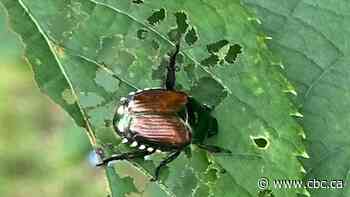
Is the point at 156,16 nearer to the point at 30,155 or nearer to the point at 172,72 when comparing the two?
the point at 172,72

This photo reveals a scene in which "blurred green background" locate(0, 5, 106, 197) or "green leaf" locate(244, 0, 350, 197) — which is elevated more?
"green leaf" locate(244, 0, 350, 197)

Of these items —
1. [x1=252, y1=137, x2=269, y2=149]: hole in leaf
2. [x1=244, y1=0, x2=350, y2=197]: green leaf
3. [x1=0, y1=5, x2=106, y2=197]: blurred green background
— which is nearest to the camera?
[x1=252, y1=137, x2=269, y2=149]: hole in leaf

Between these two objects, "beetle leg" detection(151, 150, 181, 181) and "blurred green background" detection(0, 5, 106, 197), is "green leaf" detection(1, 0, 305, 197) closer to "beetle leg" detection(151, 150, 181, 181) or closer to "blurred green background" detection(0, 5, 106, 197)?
"beetle leg" detection(151, 150, 181, 181)

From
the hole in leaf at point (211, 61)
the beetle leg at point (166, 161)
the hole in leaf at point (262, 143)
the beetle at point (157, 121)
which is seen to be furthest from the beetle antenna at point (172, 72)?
the hole in leaf at point (262, 143)

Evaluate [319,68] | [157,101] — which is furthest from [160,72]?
[319,68]

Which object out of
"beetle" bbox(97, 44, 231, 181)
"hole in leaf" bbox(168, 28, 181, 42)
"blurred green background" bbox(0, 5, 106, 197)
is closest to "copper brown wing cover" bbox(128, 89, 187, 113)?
"beetle" bbox(97, 44, 231, 181)

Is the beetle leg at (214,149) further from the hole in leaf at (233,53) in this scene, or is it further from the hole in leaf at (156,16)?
the hole in leaf at (156,16)
